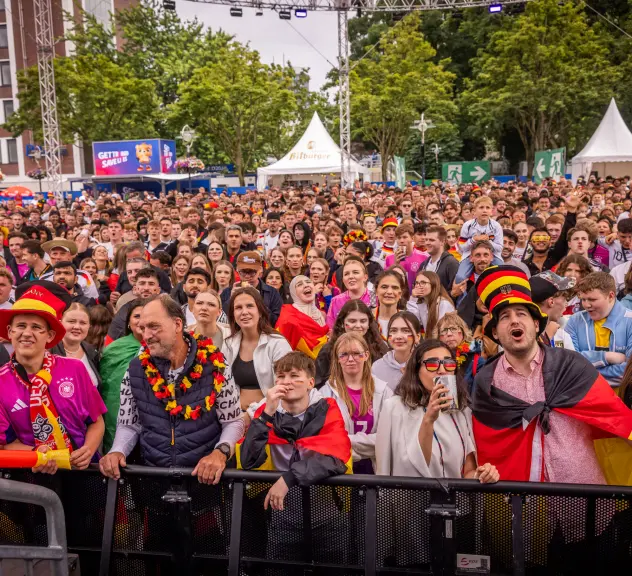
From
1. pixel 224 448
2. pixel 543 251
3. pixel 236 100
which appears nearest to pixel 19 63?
pixel 236 100

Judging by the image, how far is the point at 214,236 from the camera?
10141mm

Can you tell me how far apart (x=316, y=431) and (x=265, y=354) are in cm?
160

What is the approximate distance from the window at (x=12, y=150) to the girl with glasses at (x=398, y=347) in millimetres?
57195

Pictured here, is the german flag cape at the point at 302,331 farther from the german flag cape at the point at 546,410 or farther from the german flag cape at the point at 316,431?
the german flag cape at the point at 546,410

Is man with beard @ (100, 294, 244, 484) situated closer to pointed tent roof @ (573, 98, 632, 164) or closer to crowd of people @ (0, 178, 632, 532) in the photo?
crowd of people @ (0, 178, 632, 532)

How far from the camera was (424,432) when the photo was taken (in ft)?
10.8

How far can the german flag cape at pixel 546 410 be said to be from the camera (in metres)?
3.16

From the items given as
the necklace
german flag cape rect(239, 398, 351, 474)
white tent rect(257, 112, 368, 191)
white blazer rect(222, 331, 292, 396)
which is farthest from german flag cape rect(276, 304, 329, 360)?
white tent rect(257, 112, 368, 191)

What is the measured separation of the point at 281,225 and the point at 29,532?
360 inches

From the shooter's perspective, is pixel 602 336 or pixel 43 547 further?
pixel 602 336

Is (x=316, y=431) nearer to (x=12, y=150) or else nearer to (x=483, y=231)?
(x=483, y=231)

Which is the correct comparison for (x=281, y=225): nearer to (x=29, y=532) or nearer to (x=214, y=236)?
(x=214, y=236)

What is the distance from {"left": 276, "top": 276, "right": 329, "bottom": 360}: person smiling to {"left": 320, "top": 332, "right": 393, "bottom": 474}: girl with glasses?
1604 millimetres

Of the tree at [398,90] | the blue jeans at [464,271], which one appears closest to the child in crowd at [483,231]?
the blue jeans at [464,271]
